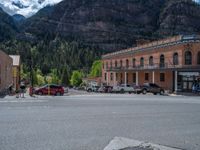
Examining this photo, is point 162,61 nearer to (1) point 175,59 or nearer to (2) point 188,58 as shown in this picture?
(1) point 175,59

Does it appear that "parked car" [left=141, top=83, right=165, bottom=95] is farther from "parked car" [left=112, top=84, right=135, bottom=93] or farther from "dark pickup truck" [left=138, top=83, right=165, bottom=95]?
"parked car" [left=112, top=84, right=135, bottom=93]

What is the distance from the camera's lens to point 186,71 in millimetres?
65750

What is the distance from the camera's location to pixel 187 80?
66.8m

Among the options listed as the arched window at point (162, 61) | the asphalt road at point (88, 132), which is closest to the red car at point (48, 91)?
the arched window at point (162, 61)

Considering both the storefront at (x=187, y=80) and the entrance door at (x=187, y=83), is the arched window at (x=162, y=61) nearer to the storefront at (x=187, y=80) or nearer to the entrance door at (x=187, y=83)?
the storefront at (x=187, y=80)

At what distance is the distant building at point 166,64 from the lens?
6550cm

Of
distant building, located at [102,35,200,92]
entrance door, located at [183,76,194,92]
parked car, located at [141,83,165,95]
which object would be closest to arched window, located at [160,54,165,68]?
distant building, located at [102,35,200,92]

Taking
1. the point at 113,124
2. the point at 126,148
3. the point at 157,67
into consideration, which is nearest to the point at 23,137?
the point at 126,148

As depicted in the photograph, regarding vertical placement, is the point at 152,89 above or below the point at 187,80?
below

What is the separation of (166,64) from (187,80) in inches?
214

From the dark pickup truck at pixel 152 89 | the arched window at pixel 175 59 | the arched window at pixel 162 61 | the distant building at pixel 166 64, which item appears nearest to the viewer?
the dark pickup truck at pixel 152 89

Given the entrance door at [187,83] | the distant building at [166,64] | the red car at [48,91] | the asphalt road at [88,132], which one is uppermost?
the distant building at [166,64]

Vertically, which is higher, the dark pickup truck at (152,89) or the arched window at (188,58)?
the arched window at (188,58)

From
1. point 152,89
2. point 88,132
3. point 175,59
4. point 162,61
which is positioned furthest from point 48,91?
point 88,132
